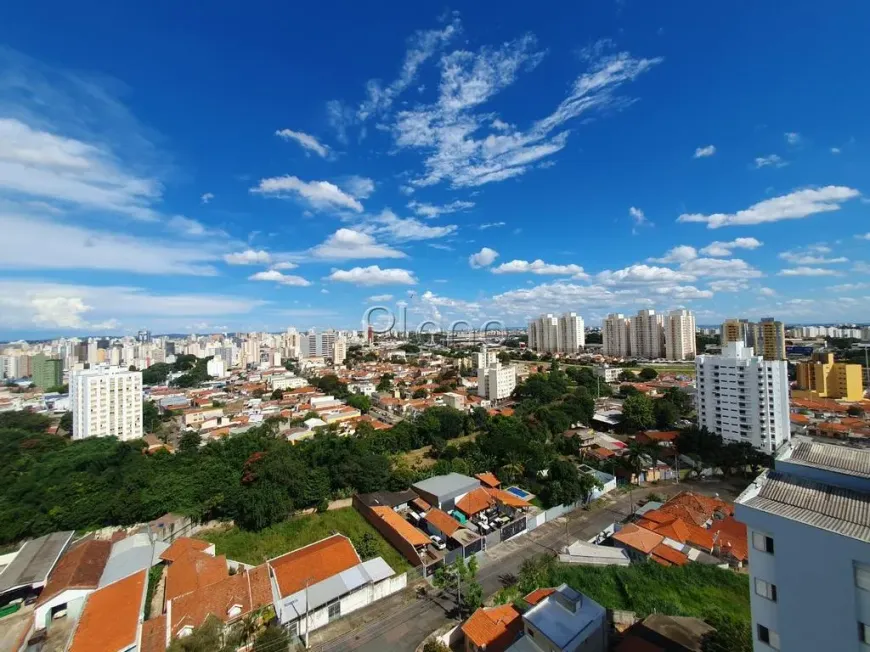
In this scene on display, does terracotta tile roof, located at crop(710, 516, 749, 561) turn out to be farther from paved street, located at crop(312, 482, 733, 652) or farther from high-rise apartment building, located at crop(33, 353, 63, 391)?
high-rise apartment building, located at crop(33, 353, 63, 391)

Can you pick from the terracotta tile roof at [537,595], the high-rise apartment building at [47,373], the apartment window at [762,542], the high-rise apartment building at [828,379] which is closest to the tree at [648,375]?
the high-rise apartment building at [828,379]

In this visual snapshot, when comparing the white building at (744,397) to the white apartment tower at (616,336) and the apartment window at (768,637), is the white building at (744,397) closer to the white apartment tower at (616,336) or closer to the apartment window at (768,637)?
the apartment window at (768,637)

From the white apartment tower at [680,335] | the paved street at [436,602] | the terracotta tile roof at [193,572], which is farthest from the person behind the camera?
the white apartment tower at [680,335]

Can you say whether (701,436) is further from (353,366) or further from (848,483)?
(353,366)

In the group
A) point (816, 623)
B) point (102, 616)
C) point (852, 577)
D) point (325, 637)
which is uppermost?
point (852, 577)

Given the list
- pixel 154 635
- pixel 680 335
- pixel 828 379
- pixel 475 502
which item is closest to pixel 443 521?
→ pixel 475 502

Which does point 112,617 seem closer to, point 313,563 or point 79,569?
point 79,569

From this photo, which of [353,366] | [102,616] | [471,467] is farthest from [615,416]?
[353,366]
